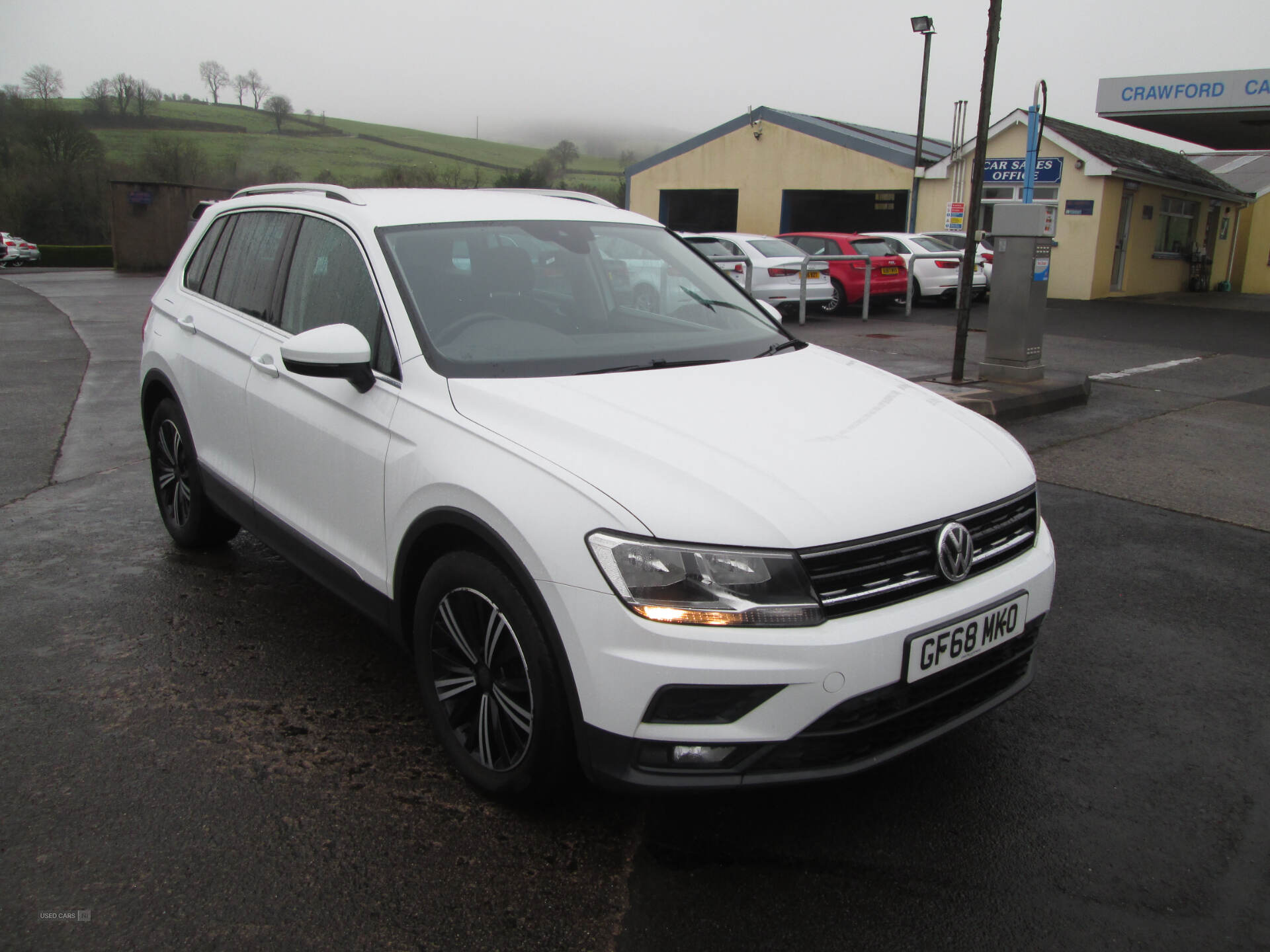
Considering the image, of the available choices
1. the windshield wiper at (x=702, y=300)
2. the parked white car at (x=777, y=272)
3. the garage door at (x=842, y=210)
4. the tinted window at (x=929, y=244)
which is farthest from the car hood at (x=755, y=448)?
the garage door at (x=842, y=210)

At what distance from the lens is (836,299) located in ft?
58.9

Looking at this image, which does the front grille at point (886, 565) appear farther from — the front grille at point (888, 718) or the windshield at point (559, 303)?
the windshield at point (559, 303)

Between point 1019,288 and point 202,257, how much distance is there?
25.6ft

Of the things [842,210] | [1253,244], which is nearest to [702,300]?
[842,210]

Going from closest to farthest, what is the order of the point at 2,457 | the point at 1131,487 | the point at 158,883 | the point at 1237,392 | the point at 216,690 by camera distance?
the point at 158,883 → the point at 216,690 → the point at 1131,487 → the point at 2,457 → the point at 1237,392

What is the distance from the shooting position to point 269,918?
7.82ft

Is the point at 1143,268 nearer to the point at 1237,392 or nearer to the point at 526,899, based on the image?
the point at 1237,392

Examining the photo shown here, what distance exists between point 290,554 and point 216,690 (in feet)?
1.77

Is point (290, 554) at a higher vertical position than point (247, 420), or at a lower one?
lower

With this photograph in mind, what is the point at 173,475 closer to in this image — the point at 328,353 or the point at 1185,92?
the point at 328,353

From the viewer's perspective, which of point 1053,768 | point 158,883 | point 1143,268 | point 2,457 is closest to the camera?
point 158,883

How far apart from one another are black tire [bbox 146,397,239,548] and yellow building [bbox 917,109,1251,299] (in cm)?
2058

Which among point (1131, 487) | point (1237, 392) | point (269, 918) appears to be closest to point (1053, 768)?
point (269, 918)

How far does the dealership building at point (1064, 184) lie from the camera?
905 inches
